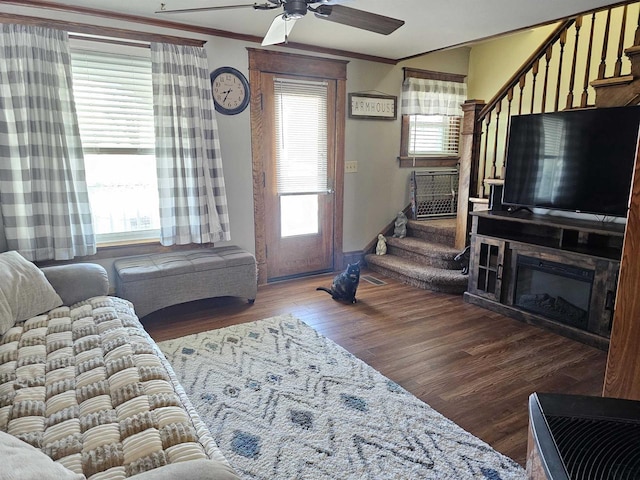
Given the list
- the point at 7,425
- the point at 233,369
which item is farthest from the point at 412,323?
the point at 7,425

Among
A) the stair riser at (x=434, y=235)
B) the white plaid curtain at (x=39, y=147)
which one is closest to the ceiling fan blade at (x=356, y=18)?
the white plaid curtain at (x=39, y=147)

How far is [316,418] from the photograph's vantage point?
2123 mm

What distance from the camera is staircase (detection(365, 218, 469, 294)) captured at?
164 inches

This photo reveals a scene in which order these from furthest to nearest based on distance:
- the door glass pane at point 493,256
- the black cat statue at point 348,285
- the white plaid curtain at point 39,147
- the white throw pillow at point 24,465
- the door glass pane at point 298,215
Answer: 1. the door glass pane at point 298,215
2. the black cat statue at point 348,285
3. the door glass pane at point 493,256
4. the white plaid curtain at point 39,147
5. the white throw pillow at point 24,465

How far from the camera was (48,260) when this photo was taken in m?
3.32

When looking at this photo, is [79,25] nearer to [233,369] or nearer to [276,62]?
[276,62]

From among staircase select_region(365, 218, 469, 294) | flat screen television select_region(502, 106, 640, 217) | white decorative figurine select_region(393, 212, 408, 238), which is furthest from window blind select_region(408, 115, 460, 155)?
flat screen television select_region(502, 106, 640, 217)

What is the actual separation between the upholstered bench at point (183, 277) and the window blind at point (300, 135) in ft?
3.47

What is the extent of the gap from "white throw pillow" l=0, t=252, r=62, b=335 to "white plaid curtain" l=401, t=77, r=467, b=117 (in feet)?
13.6

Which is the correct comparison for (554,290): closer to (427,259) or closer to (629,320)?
(427,259)

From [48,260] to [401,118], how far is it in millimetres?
3981

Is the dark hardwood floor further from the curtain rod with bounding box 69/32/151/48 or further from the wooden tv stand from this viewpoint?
the curtain rod with bounding box 69/32/151/48

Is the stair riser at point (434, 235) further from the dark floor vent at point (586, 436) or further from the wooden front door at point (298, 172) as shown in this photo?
the dark floor vent at point (586, 436)

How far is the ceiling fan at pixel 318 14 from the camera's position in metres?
2.12
